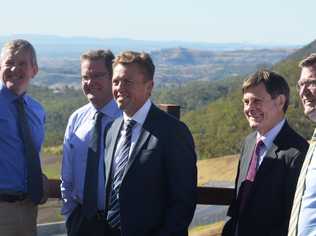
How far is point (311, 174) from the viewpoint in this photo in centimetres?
297

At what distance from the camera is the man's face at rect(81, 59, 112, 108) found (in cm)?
434

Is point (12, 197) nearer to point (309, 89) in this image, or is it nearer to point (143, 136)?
point (143, 136)

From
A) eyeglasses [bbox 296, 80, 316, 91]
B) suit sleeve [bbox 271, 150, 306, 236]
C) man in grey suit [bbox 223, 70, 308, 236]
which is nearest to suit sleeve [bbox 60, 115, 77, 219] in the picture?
man in grey suit [bbox 223, 70, 308, 236]

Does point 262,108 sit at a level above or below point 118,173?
above

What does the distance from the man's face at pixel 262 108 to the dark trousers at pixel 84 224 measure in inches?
41.4

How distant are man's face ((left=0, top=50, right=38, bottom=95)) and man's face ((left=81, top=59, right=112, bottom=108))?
34 centimetres

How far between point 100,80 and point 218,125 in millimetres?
38121

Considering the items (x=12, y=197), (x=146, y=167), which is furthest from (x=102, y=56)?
(x=12, y=197)

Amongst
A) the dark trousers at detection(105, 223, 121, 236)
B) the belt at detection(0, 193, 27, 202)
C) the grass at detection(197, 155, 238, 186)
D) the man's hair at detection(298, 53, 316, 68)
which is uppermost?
the man's hair at detection(298, 53, 316, 68)

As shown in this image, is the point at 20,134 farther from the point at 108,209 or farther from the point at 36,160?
the point at 108,209

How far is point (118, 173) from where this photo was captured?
3.96m

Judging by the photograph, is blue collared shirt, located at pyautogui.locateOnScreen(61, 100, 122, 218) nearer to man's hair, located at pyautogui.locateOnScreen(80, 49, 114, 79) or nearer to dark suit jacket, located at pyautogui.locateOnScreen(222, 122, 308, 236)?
man's hair, located at pyautogui.locateOnScreen(80, 49, 114, 79)

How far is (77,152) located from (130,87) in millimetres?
747

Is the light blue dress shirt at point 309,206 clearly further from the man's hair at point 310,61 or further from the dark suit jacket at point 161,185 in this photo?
the dark suit jacket at point 161,185
